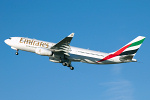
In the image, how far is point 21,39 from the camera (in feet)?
212

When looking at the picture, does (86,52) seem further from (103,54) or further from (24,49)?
(24,49)

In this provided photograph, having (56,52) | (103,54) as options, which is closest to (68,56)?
(56,52)

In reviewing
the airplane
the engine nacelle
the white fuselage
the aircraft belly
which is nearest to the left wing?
the airplane

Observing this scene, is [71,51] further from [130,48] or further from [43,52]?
[130,48]

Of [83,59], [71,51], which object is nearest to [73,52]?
[71,51]

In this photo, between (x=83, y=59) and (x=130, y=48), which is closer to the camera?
(x=130, y=48)

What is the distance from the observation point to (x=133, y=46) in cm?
6106

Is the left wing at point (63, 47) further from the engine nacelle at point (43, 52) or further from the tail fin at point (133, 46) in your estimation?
the tail fin at point (133, 46)

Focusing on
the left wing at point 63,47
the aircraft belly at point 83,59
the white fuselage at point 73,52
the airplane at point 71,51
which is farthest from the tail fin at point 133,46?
the left wing at point 63,47

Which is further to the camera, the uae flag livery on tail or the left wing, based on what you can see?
the uae flag livery on tail

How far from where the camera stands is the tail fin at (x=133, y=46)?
6041 centimetres

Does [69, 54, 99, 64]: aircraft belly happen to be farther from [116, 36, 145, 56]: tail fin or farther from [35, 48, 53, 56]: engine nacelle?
[116, 36, 145, 56]: tail fin

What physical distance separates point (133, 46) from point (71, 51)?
49.7ft

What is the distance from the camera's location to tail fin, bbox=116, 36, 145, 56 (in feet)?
198
